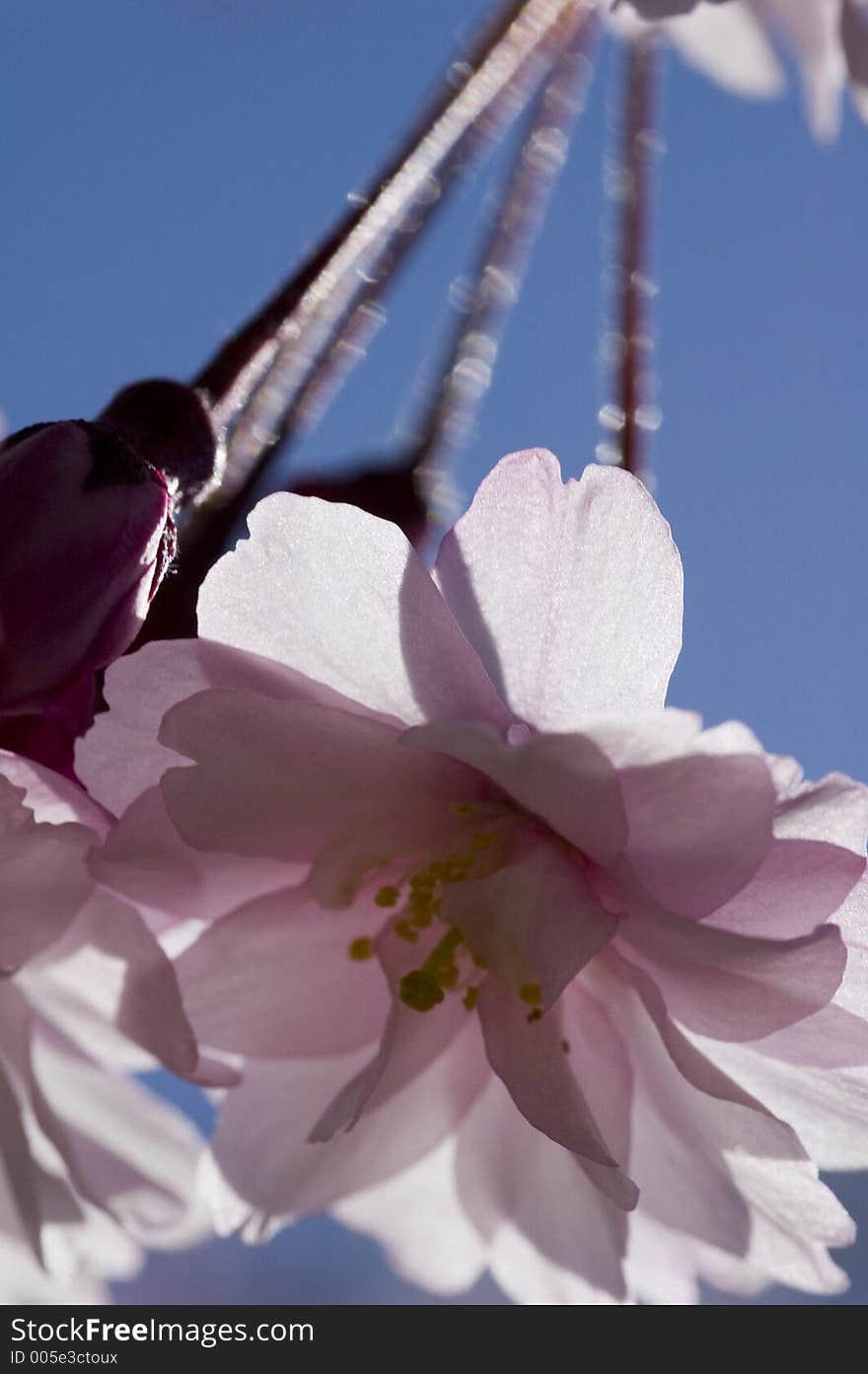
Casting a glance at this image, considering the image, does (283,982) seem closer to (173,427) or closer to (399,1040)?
(399,1040)

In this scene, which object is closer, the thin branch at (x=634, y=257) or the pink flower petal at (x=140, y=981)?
the pink flower petal at (x=140, y=981)

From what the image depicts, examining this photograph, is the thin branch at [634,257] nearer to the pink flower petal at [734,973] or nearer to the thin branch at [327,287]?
the thin branch at [327,287]

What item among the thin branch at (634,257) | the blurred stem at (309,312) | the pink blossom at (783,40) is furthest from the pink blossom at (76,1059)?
the pink blossom at (783,40)

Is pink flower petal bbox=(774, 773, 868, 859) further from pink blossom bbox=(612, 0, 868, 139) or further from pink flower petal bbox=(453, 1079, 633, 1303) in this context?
pink blossom bbox=(612, 0, 868, 139)

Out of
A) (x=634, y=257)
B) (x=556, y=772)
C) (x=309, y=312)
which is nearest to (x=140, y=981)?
(x=556, y=772)

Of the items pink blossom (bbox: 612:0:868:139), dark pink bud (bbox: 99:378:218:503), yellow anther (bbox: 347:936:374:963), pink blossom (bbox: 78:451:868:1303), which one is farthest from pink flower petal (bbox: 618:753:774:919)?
pink blossom (bbox: 612:0:868:139)

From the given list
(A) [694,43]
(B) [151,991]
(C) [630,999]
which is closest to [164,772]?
(B) [151,991]
